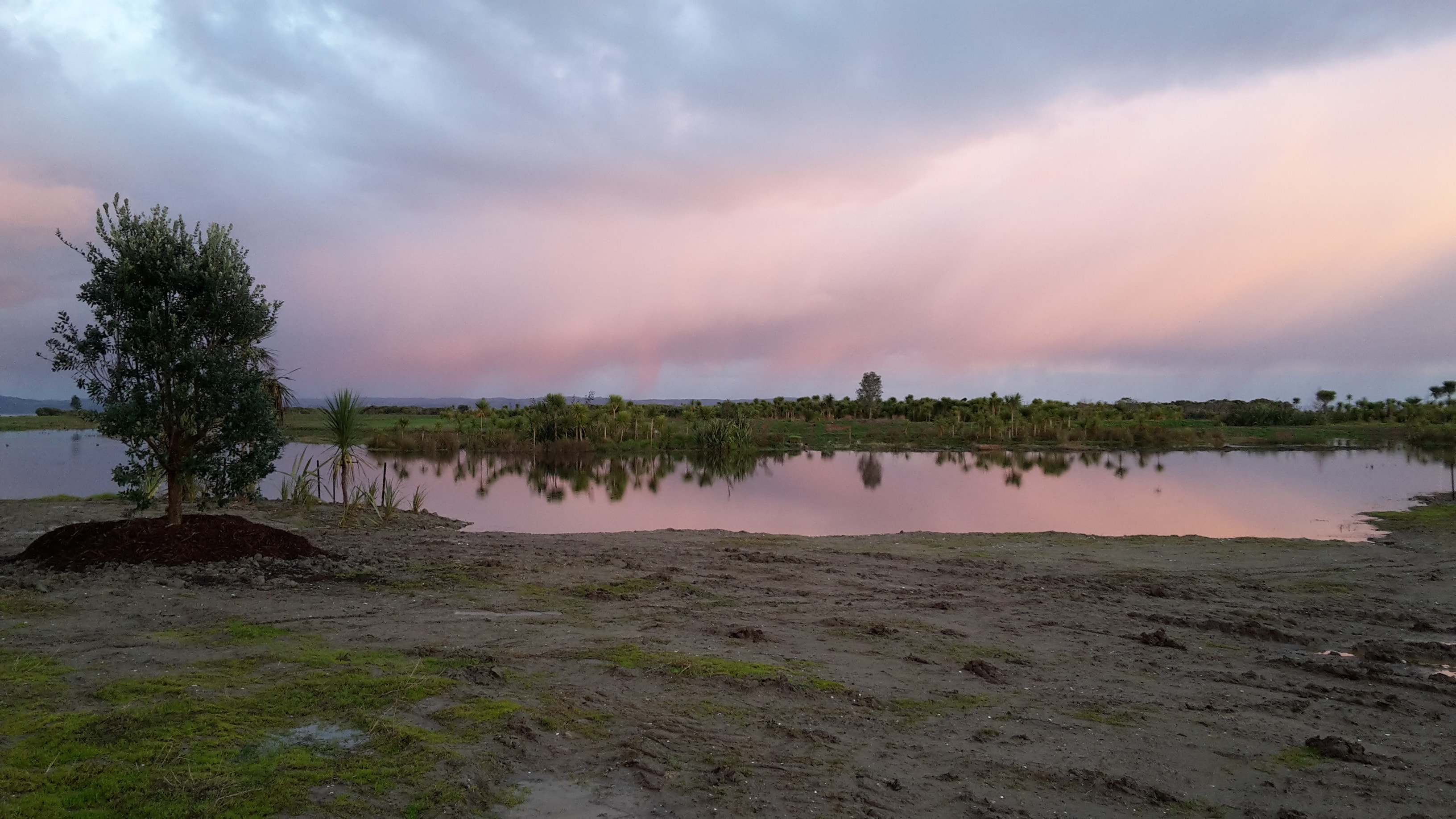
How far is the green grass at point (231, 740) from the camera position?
4.36 m

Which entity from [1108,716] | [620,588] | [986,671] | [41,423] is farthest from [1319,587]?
[41,423]

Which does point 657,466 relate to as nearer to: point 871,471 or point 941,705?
point 871,471

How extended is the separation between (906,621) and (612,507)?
1774 cm

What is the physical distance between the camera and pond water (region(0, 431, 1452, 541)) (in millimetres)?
22016

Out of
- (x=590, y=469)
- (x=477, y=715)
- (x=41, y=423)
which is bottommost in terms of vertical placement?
(x=590, y=469)

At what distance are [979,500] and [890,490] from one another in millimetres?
4221

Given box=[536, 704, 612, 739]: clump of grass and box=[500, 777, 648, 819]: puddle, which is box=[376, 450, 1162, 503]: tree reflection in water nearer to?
box=[536, 704, 612, 739]: clump of grass

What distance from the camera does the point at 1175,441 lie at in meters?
59.4

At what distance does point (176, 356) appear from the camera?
1124 centimetres

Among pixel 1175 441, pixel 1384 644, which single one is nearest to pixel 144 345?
pixel 1384 644

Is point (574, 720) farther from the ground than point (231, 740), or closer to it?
closer to it

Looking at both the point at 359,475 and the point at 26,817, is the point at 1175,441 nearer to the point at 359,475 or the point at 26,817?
the point at 359,475

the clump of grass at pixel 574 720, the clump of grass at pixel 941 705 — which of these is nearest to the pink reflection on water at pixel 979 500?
the clump of grass at pixel 941 705

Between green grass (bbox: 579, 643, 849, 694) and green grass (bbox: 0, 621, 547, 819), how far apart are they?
1401 millimetres
